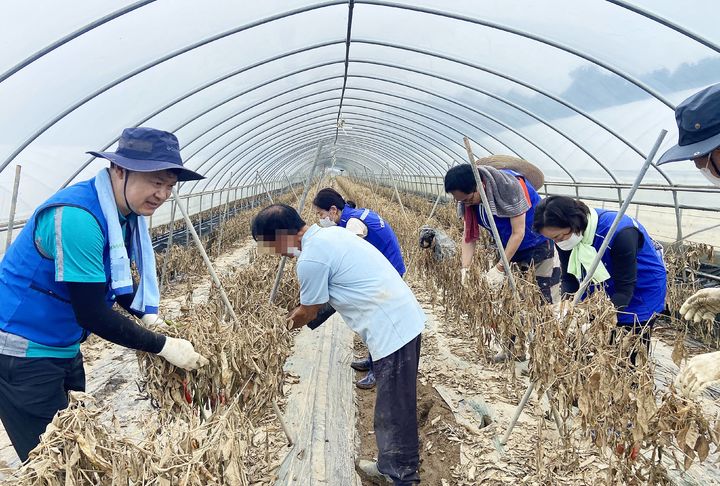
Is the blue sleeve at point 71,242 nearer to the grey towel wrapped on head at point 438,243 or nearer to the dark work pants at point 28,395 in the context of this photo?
the dark work pants at point 28,395

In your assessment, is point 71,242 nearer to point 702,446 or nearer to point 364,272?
point 364,272

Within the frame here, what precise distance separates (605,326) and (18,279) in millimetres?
2786

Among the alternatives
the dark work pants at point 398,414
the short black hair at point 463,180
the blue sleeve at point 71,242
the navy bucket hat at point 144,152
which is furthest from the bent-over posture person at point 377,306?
the short black hair at point 463,180

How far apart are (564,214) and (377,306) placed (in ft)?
4.30

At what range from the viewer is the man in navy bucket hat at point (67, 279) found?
5.52 ft

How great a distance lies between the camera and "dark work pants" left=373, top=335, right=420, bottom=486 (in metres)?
2.45

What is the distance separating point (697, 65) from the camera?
4.93 metres

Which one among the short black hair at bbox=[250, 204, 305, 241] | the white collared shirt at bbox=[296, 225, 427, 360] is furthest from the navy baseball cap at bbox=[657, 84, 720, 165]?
the short black hair at bbox=[250, 204, 305, 241]

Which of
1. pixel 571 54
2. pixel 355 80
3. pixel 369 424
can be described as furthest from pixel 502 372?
pixel 355 80

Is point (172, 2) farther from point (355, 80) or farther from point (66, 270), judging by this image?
point (355, 80)

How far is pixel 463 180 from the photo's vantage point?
358 centimetres

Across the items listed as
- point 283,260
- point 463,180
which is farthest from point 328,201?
point 463,180

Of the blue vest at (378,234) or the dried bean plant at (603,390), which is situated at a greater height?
the blue vest at (378,234)

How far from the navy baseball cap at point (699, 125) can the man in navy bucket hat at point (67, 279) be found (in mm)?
1943
